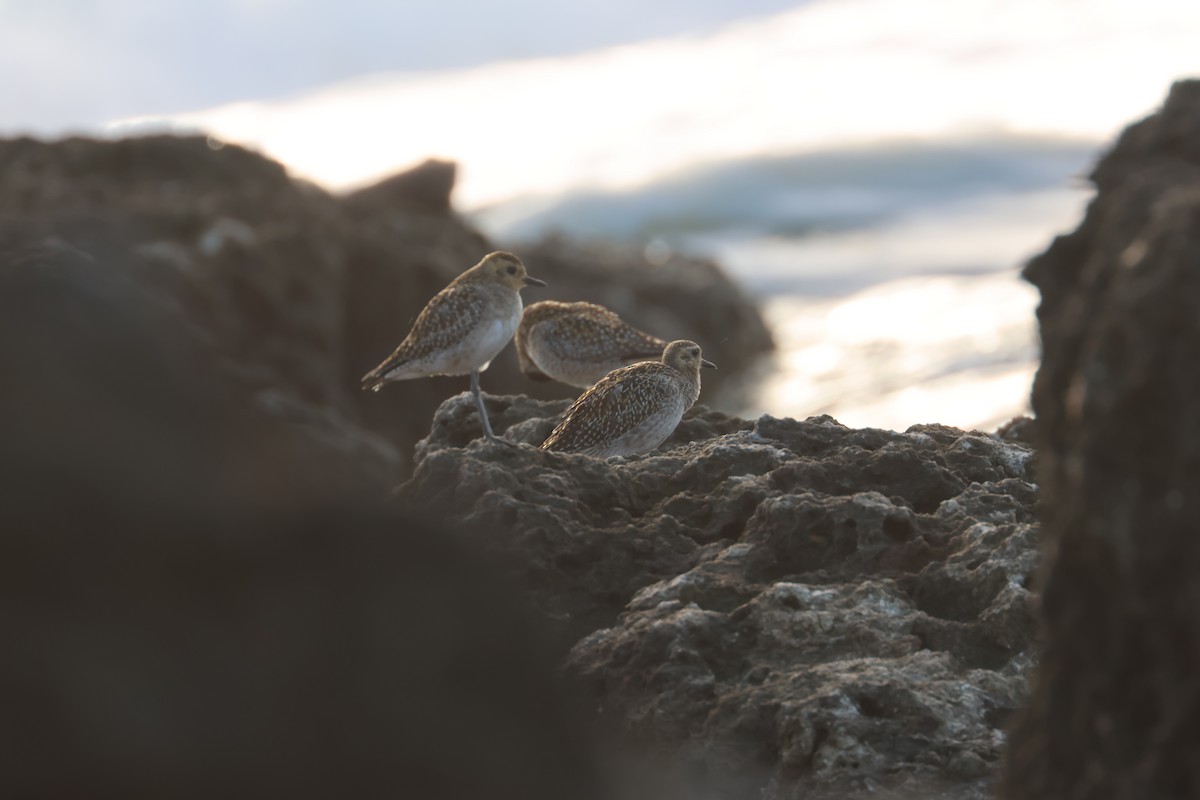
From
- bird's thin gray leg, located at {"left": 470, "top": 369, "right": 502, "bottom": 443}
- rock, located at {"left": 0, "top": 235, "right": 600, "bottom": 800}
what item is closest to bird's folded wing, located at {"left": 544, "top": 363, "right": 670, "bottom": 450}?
bird's thin gray leg, located at {"left": 470, "top": 369, "right": 502, "bottom": 443}

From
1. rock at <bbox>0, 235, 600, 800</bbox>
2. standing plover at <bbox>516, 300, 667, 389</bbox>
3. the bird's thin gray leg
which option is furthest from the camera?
standing plover at <bbox>516, 300, 667, 389</bbox>

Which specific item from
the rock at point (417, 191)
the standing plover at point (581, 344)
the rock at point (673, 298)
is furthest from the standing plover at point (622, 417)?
the rock at point (673, 298)

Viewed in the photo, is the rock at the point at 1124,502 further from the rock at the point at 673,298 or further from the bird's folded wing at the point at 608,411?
the rock at the point at 673,298

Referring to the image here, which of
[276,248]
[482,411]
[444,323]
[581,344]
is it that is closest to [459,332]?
[444,323]

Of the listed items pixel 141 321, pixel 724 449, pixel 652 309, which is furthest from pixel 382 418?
pixel 141 321

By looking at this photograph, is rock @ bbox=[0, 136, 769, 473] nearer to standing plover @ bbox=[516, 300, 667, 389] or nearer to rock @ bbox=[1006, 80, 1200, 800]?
standing plover @ bbox=[516, 300, 667, 389]
